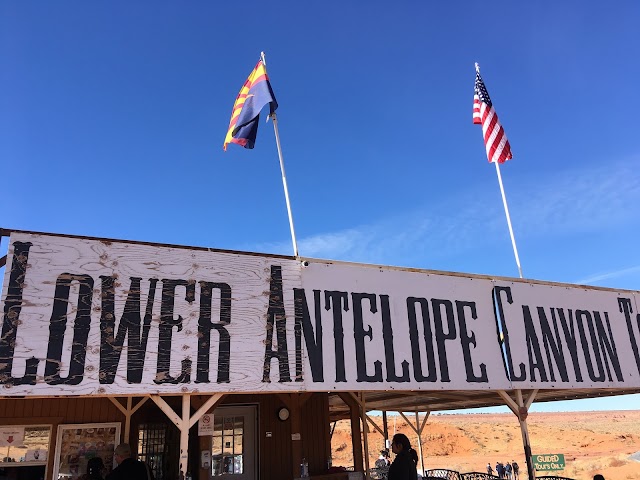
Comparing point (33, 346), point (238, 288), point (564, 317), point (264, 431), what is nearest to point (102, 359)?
point (33, 346)

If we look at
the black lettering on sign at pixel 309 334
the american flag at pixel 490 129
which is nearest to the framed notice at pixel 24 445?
the black lettering on sign at pixel 309 334

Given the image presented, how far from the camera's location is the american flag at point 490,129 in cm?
1260

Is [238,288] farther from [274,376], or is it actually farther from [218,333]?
[274,376]

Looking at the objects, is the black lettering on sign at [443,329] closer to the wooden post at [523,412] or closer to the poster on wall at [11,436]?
the wooden post at [523,412]

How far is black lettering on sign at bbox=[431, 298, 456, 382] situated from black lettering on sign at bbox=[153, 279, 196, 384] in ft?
14.6

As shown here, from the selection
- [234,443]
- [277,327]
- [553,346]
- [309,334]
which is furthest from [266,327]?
[553,346]

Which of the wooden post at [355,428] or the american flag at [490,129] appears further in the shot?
the wooden post at [355,428]

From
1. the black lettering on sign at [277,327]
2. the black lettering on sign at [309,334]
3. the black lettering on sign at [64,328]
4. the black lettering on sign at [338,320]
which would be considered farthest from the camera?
the black lettering on sign at [338,320]

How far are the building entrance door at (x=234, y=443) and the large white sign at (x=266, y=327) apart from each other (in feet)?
15.8

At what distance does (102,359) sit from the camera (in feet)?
23.4

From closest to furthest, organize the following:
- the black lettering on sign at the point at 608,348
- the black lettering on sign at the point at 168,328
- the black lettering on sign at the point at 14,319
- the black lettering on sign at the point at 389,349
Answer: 1. the black lettering on sign at the point at 14,319
2. the black lettering on sign at the point at 168,328
3. the black lettering on sign at the point at 389,349
4. the black lettering on sign at the point at 608,348

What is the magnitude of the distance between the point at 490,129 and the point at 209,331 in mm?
8539

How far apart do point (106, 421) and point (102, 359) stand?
4.54m

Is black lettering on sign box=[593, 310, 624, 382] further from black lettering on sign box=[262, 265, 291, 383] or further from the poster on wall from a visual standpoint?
the poster on wall
